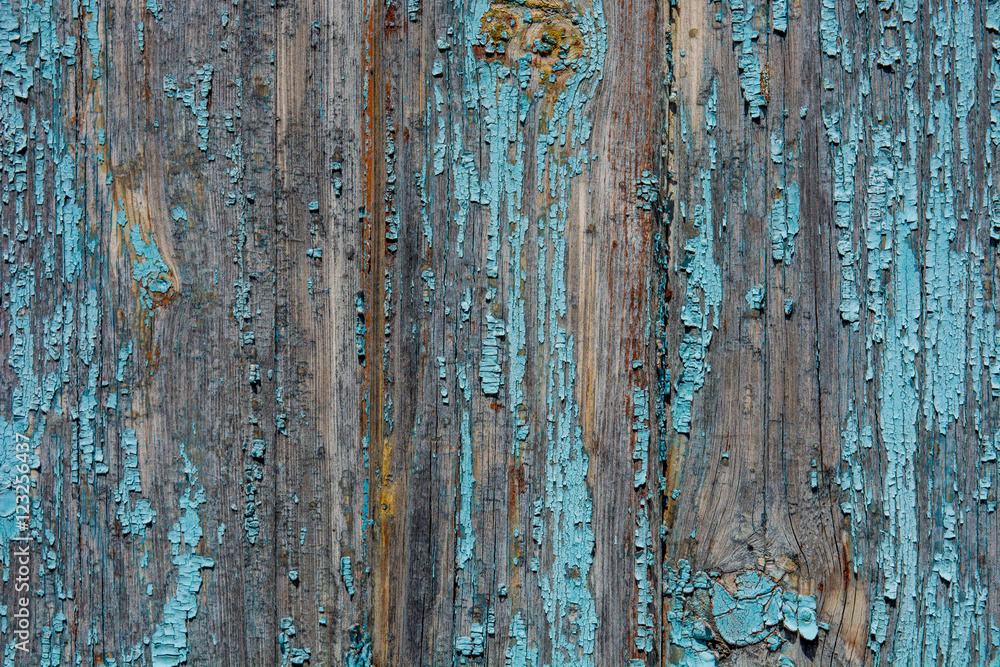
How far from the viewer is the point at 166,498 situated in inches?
38.6

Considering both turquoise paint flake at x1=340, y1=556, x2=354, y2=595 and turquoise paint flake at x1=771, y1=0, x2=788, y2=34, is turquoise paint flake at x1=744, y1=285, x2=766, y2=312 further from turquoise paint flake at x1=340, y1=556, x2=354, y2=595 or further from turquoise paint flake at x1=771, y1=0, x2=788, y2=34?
turquoise paint flake at x1=340, y1=556, x2=354, y2=595

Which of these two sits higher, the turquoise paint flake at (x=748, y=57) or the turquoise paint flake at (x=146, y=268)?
the turquoise paint flake at (x=748, y=57)

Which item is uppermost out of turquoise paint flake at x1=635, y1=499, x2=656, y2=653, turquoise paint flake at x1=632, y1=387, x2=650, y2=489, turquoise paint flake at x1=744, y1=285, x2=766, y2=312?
turquoise paint flake at x1=744, y1=285, x2=766, y2=312

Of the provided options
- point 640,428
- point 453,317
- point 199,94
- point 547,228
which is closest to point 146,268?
point 199,94

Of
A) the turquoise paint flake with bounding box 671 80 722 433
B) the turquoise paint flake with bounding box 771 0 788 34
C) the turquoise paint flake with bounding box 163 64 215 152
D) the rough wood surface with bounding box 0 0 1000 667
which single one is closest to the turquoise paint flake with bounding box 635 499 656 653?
the rough wood surface with bounding box 0 0 1000 667

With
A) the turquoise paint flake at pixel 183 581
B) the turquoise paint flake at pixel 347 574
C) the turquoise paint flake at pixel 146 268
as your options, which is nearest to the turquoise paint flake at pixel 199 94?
the turquoise paint flake at pixel 146 268

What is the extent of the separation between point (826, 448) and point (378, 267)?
0.69 m

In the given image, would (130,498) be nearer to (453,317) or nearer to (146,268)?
(146,268)

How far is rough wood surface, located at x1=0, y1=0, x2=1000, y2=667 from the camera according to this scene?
0.97m

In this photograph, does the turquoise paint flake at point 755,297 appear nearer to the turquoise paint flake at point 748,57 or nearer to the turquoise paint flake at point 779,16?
the turquoise paint flake at point 748,57

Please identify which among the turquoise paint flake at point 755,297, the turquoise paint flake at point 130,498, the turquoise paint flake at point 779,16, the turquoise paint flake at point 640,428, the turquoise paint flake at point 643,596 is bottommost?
the turquoise paint flake at point 643,596

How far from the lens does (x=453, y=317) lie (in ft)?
3.22

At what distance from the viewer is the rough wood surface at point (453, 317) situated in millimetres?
971

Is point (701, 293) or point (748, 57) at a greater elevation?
point (748, 57)
